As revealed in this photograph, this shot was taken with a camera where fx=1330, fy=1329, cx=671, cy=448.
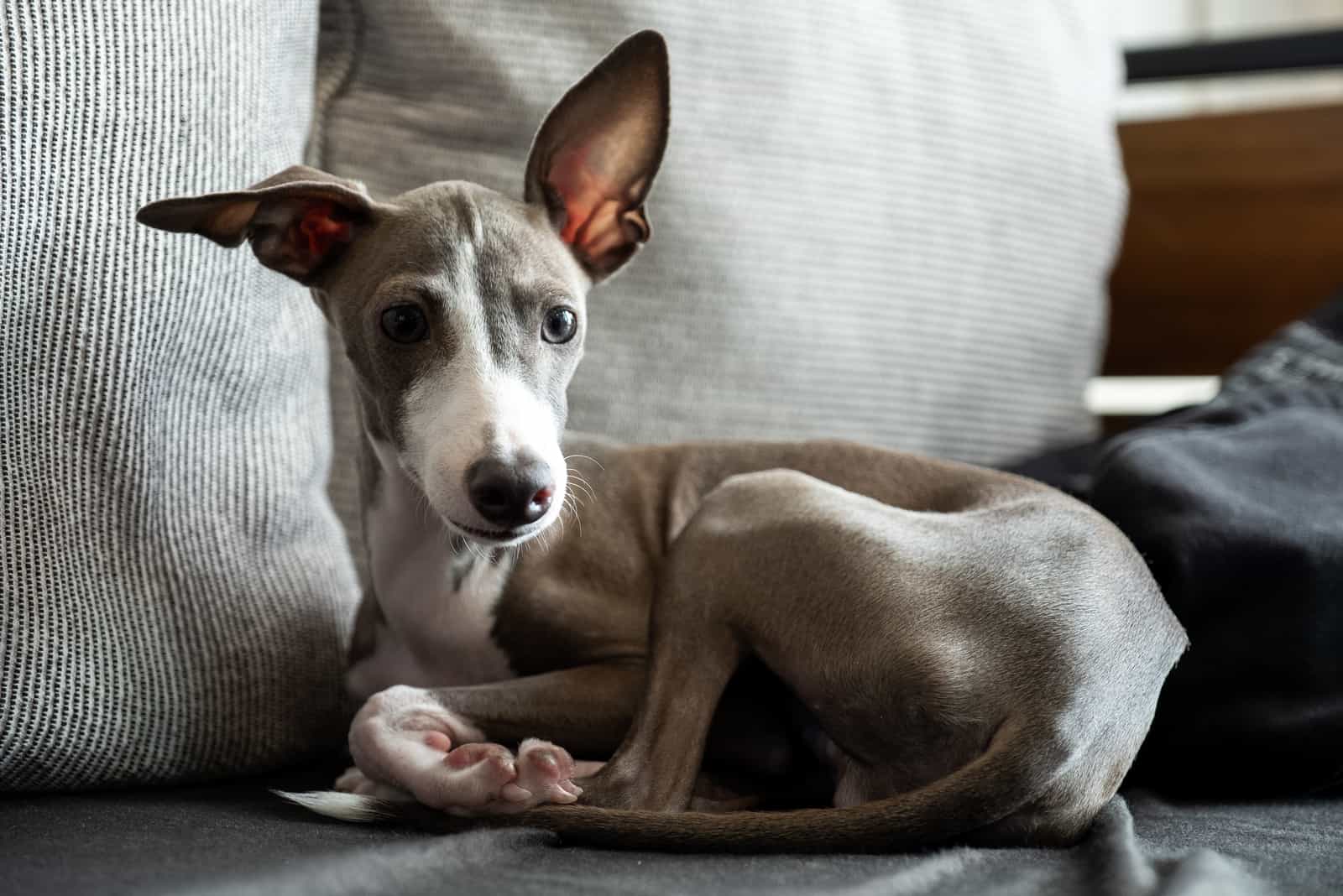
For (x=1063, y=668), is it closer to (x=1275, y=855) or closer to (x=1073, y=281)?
(x=1275, y=855)

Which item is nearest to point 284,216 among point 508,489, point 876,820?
point 508,489

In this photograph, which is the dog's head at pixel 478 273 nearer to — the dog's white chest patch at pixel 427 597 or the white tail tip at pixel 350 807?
the dog's white chest patch at pixel 427 597

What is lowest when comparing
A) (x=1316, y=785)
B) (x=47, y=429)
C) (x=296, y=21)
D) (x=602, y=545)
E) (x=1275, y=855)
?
(x=1316, y=785)

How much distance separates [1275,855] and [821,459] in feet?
2.46

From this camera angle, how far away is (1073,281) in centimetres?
254

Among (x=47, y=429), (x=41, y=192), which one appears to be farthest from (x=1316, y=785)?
(x=41, y=192)

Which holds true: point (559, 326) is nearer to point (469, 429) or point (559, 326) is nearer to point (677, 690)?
point (469, 429)

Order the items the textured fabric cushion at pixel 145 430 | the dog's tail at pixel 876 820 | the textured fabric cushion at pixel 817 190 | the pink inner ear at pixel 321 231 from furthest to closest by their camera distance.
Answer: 1. the textured fabric cushion at pixel 817 190
2. the pink inner ear at pixel 321 231
3. the textured fabric cushion at pixel 145 430
4. the dog's tail at pixel 876 820

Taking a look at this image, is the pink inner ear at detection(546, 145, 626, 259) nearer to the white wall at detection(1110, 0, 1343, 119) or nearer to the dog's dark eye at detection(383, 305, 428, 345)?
the dog's dark eye at detection(383, 305, 428, 345)

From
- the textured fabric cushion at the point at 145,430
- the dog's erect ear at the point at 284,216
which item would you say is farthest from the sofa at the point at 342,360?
the dog's erect ear at the point at 284,216

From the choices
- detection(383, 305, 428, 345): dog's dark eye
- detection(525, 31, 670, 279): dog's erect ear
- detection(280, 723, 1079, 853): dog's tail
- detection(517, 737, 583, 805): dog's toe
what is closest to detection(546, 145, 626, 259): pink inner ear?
detection(525, 31, 670, 279): dog's erect ear

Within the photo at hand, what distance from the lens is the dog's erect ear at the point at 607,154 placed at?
1.60 meters

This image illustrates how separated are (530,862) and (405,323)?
2.00 feet

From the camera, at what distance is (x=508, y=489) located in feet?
4.33
